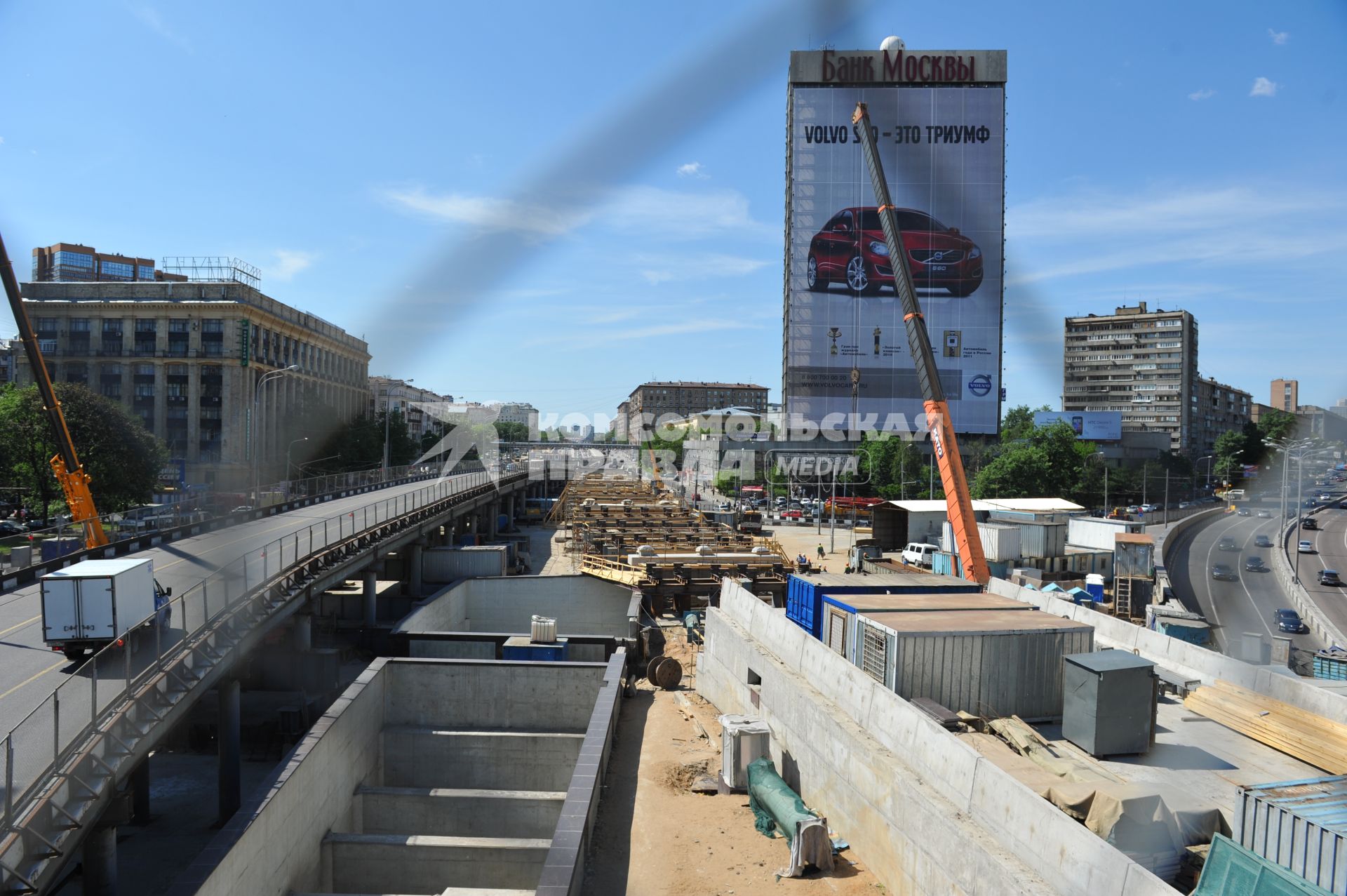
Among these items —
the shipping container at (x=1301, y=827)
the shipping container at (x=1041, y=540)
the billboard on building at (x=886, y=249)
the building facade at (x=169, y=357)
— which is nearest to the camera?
the shipping container at (x=1301, y=827)

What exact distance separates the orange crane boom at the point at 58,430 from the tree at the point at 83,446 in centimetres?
1285

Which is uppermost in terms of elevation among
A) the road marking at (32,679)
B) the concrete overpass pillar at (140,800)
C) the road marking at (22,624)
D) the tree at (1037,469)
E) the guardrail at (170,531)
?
the tree at (1037,469)

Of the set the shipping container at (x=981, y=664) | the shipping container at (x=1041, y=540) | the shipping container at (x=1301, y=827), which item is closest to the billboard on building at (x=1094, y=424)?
the shipping container at (x=1041, y=540)

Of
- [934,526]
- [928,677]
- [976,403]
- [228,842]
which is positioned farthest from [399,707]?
[976,403]

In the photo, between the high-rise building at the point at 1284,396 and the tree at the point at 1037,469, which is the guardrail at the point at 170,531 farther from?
the tree at the point at 1037,469

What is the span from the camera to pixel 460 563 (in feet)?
119

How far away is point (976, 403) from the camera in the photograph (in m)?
80.8

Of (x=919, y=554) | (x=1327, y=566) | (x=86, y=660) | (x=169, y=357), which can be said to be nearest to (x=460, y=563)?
(x=919, y=554)

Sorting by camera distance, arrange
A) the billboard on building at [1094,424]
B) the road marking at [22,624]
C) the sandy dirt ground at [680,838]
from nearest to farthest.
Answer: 1. the sandy dirt ground at [680,838]
2. the road marking at [22,624]
3. the billboard on building at [1094,424]

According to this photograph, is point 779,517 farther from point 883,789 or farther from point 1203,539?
point 883,789

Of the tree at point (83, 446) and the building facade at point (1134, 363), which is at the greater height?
the building facade at point (1134, 363)

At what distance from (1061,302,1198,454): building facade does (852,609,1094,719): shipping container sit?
74.8m

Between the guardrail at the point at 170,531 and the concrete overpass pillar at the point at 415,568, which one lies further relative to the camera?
the concrete overpass pillar at the point at 415,568

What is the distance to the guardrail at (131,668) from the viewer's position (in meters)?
8.73
